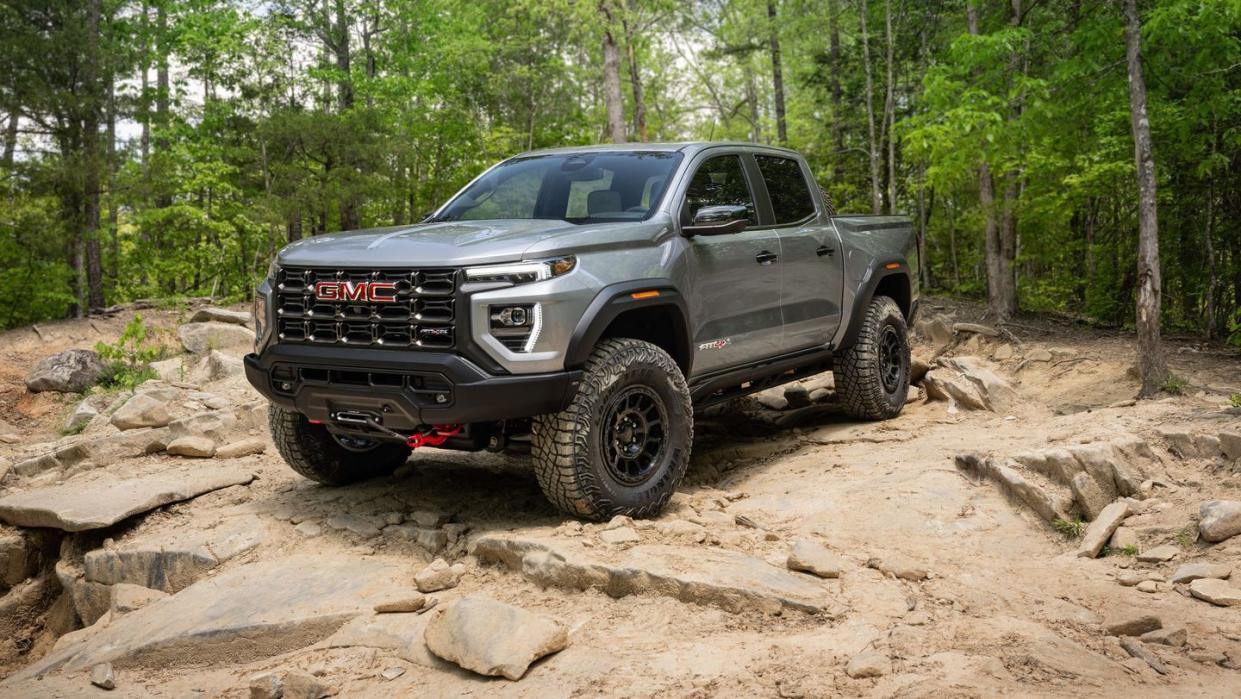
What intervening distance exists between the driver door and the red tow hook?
161 centimetres

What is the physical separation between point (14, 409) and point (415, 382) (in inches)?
371

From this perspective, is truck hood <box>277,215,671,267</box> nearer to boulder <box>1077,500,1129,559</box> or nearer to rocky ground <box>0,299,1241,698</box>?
rocky ground <box>0,299,1241,698</box>

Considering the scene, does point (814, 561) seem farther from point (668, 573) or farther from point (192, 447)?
point (192, 447)

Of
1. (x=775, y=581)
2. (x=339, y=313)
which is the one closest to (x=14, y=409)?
(x=339, y=313)

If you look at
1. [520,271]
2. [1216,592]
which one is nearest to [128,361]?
[520,271]

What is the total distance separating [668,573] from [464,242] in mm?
1968

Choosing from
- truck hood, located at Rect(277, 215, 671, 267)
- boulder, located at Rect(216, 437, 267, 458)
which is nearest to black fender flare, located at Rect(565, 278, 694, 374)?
truck hood, located at Rect(277, 215, 671, 267)

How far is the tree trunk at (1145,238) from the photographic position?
835cm

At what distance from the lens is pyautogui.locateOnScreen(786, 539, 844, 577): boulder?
4742 mm

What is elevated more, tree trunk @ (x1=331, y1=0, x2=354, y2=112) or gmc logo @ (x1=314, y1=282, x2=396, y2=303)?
tree trunk @ (x1=331, y1=0, x2=354, y2=112)

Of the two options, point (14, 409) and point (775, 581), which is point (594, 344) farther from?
point (14, 409)

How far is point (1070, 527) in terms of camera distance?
552 centimetres

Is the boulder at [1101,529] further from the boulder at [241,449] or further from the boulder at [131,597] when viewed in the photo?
the boulder at [241,449]

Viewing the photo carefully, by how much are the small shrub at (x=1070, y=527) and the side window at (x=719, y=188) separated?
2684 mm
